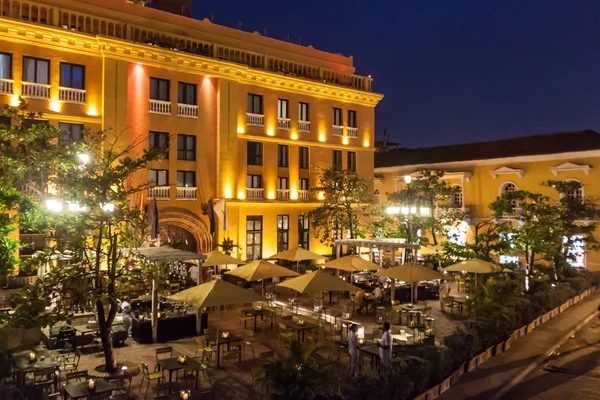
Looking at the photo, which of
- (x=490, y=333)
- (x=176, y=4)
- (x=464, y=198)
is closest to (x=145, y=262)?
(x=490, y=333)

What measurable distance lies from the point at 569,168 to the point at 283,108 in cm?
1910

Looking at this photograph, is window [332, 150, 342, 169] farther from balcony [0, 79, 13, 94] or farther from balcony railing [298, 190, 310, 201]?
balcony [0, 79, 13, 94]

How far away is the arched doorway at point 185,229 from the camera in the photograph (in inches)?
1055

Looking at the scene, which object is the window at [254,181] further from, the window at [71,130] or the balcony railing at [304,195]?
the window at [71,130]

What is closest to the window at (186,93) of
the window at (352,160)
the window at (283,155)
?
the window at (283,155)

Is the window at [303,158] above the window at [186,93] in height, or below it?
below

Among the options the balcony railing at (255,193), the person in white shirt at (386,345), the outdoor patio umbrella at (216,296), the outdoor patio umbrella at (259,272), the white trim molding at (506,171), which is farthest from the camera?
the white trim molding at (506,171)

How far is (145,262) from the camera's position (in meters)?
13.0

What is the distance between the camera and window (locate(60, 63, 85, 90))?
78.3 feet

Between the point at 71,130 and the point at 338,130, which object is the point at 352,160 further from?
the point at 71,130

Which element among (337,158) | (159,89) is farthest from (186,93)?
(337,158)

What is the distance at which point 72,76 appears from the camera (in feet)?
79.2

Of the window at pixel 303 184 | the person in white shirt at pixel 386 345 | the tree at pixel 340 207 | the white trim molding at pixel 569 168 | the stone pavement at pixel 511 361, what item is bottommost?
the stone pavement at pixel 511 361

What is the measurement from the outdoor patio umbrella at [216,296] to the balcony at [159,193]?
12596 millimetres
